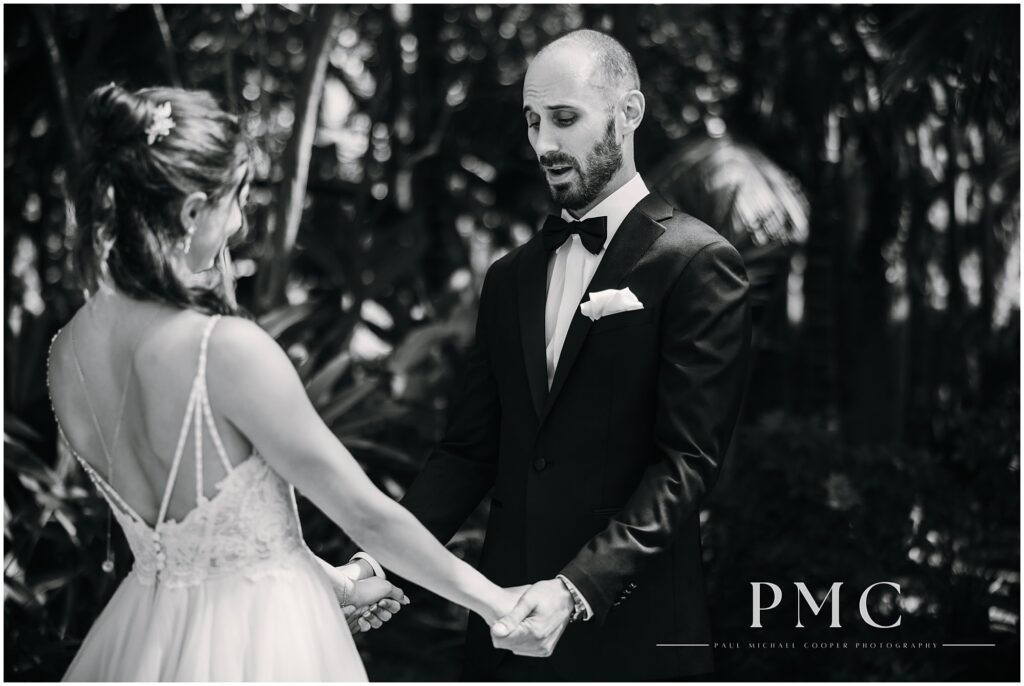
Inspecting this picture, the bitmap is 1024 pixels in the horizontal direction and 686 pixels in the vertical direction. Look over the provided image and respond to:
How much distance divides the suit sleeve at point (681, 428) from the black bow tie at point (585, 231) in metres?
0.25

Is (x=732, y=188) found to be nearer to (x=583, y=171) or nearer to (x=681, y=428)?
(x=583, y=171)

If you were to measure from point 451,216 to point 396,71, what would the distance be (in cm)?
108

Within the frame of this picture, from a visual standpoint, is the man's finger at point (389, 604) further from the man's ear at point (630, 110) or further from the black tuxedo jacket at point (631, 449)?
the man's ear at point (630, 110)

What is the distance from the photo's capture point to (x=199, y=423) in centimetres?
190

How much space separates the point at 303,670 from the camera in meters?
1.99

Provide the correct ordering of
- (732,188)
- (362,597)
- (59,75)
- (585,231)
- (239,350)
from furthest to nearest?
(732,188), (59,75), (585,231), (362,597), (239,350)

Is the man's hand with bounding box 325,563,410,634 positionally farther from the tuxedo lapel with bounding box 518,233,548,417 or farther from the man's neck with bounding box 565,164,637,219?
the man's neck with bounding box 565,164,637,219

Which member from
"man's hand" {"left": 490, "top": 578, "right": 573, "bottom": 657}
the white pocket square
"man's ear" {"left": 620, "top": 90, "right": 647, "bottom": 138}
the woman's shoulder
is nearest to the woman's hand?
"man's hand" {"left": 490, "top": 578, "right": 573, "bottom": 657}

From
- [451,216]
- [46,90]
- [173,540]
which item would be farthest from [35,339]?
[173,540]

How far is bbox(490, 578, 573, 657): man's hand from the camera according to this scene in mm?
2270

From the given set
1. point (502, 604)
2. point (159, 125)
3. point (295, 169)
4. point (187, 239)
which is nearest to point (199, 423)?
point (187, 239)

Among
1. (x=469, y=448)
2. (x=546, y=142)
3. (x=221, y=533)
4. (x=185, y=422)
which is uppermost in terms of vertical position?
(x=546, y=142)

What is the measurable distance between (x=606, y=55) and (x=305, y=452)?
1.18 meters

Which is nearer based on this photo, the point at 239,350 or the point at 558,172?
the point at 239,350
